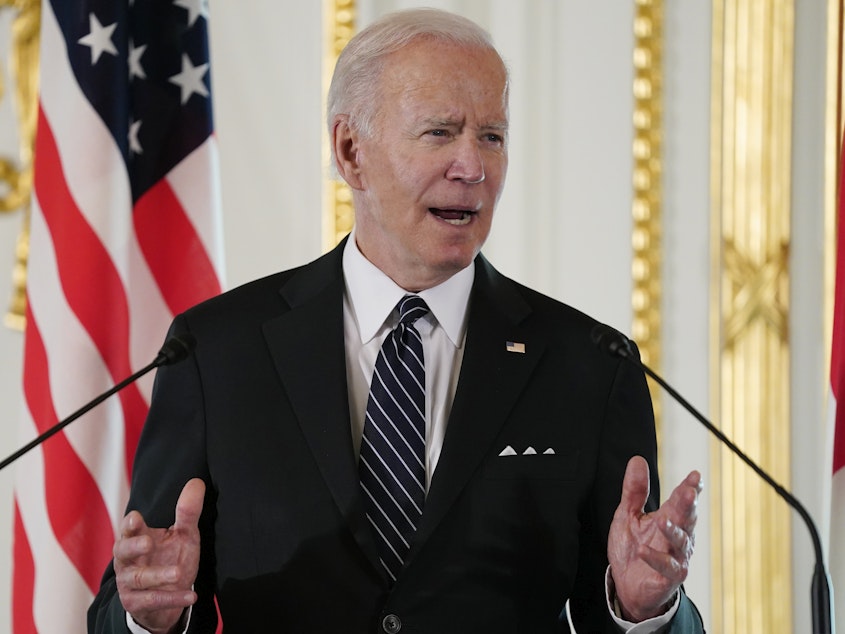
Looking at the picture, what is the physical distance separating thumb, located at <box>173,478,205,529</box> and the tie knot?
0.39m

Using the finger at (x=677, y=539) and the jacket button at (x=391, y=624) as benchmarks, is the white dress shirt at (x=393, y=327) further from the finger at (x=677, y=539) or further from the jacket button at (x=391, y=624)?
the finger at (x=677, y=539)

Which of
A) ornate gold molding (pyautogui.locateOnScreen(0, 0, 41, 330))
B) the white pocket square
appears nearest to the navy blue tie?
the white pocket square

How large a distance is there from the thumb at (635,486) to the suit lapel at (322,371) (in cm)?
32

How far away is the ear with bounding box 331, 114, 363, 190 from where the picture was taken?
67.3 inches

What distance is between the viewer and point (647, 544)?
1373 mm

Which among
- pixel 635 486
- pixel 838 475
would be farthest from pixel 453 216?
pixel 838 475

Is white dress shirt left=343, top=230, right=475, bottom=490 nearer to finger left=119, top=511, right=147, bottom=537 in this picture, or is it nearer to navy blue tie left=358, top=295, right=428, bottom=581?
navy blue tie left=358, top=295, right=428, bottom=581

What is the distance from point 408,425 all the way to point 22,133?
142 centimetres

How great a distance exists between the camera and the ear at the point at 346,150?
1.71 m

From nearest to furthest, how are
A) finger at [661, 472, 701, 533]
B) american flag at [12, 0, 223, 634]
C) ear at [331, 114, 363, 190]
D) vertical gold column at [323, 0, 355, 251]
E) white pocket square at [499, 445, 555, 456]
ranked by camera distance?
finger at [661, 472, 701, 533] → white pocket square at [499, 445, 555, 456] → ear at [331, 114, 363, 190] → american flag at [12, 0, 223, 634] → vertical gold column at [323, 0, 355, 251]

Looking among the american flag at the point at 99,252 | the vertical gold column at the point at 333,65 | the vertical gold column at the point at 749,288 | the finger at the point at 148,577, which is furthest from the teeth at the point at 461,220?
the vertical gold column at the point at 749,288

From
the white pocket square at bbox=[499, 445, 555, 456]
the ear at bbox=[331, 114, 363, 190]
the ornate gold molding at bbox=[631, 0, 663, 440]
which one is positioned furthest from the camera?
the ornate gold molding at bbox=[631, 0, 663, 440]

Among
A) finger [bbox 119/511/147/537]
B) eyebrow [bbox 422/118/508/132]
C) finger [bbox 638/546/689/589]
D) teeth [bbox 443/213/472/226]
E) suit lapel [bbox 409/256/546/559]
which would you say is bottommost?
finger [bbox 638/546/689/589]

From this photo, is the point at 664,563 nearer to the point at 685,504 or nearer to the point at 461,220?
the point at 685,504
